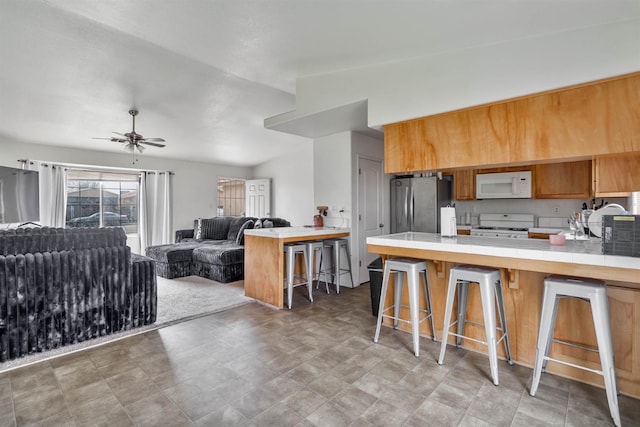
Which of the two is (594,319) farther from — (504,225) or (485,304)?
(504,225)

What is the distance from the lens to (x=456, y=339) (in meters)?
2.66

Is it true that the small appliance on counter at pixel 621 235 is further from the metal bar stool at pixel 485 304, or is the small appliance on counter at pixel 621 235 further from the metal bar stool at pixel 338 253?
the metal bar stool at pixel 338 253

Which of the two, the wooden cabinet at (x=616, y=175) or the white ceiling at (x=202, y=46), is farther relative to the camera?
the wooden cabinet at (x=616, y=175)

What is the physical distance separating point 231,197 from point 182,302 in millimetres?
5110

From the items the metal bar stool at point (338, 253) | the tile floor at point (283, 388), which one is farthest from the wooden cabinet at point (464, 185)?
the tile floor at point (283, 388)

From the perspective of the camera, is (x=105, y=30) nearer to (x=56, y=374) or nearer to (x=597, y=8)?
(x=56, y=374)

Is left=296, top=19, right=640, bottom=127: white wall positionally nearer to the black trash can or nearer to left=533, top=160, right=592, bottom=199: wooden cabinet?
the black trash can

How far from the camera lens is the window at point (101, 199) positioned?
19.7 ft

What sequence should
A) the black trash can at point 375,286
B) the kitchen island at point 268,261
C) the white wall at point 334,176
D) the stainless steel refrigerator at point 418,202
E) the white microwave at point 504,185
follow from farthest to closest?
the stainless steel refrigerator at point 418,202 < the white wall at point 334,176 < the white microwave at point 504,185 < the kitchen island at point 268,261 < the black trash can at point 375,286

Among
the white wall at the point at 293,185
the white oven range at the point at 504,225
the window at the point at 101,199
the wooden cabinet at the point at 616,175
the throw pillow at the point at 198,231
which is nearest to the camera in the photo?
the wooden cabinet at the point at 616,175

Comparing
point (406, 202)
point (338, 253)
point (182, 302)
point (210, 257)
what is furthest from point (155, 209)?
point (406, 202)

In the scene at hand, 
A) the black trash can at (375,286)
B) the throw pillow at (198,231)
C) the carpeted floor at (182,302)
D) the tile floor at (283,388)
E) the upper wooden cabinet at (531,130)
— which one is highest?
the upper wooden cabinet at (531,130)

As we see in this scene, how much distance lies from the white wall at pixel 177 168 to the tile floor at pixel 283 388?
4571 mm

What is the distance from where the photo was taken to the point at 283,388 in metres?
2.02
